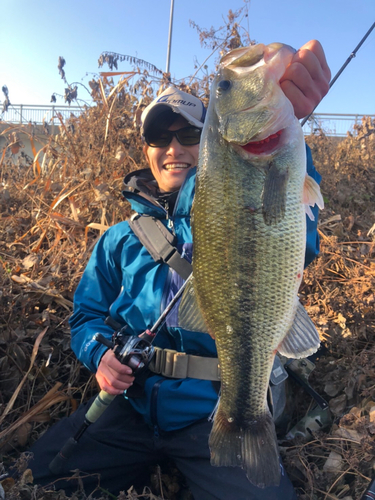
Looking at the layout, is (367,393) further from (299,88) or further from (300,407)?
(299,88)

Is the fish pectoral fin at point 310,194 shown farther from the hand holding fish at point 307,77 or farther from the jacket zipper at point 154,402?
the jacket zipper at point 154,402

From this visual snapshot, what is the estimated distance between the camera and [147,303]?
7.44 ft

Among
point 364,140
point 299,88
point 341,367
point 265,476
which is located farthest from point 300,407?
point 364,140

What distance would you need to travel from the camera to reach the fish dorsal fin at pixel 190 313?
1.66 meters

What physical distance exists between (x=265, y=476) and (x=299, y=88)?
1784 millimetres

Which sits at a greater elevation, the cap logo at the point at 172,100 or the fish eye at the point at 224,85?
the cap logo at the point at 172,100

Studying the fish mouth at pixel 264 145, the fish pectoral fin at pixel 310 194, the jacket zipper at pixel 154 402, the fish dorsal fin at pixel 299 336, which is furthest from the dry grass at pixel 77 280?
the fish mouth at pixel 264 145

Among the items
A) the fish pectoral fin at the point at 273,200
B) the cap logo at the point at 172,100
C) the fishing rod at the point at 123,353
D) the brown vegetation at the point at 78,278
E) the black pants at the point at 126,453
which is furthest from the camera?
the cap logo at the point at 172,100

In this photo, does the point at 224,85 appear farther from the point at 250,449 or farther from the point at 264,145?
the point at 250,449

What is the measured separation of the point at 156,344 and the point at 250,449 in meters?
0.91

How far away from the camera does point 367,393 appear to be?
101 inches

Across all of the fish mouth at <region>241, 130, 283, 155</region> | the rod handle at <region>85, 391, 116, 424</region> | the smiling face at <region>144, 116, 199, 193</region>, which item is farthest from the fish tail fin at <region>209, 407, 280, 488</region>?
the smiling face at <region>144, 116, 199, 193</region>

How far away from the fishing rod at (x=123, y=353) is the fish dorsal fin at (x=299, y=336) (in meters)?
0.57

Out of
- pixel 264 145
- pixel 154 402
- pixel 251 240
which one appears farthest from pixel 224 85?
pixel 154 402
